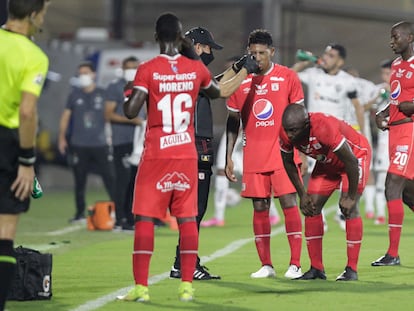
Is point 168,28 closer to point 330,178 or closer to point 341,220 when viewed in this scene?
point 330,178

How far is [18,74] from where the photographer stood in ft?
31.4

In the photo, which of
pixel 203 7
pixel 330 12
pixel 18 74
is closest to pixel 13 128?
pixel 18 74

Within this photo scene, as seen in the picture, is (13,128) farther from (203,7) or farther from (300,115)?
(203,7)

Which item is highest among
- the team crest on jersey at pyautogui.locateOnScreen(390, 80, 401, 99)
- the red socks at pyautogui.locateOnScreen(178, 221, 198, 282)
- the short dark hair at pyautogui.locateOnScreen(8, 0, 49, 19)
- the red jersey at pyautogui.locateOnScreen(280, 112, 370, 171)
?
the short dark hair at pyautogui.locateOnScreen(8, 0, 49, 19)

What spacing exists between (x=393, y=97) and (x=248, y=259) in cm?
224

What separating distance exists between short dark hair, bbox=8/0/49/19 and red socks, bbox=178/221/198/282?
230 cm

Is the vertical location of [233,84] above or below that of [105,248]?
above

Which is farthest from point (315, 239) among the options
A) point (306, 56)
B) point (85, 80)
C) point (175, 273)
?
point (85, 80)

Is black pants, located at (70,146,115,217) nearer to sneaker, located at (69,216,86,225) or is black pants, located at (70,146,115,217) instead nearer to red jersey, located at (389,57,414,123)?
sneaker, located at (69,216,86,225)

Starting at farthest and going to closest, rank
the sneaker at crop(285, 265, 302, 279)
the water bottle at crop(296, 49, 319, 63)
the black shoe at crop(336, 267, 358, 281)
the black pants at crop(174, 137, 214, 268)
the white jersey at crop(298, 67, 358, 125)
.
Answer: the white jersey at crop(298, 67, 358, 125) < the water bottle at crop(296, 49, 319, 63) < the black pants at crop(174, 137, 214, 268) < the sneaker at crop(285, 265, 302, 279) < the black shoe at crop(336, 267, 358, 281)

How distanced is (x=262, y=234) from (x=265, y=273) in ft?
1.23

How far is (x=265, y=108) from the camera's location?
1324 cm

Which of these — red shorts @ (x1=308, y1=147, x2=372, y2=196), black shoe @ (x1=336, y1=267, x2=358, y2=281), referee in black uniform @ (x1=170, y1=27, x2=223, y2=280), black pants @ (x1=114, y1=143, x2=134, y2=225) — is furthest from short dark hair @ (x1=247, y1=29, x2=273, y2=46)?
black pants @ (x1=114, y1=143, x2=134, y2=225)

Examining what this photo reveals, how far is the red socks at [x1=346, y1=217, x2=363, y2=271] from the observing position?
12.6m
